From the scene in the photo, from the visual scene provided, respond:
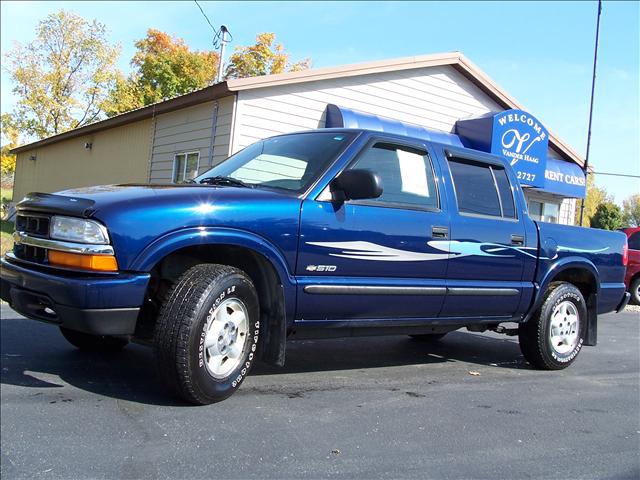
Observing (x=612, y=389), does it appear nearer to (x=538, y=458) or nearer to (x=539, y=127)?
(x=538, y=458)

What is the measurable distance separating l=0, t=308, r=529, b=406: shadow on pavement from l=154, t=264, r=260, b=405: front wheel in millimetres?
268

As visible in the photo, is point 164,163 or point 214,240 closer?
point 214,240

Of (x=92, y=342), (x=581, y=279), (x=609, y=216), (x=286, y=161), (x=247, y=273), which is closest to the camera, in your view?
(x=247, y=273)

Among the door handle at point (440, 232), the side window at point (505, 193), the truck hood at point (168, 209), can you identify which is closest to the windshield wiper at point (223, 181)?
the truck hood at point (168, 209)

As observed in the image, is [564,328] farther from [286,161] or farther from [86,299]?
[86,299]

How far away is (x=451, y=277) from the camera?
15.1ft

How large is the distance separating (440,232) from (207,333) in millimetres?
2030

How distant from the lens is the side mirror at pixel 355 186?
3.77 m

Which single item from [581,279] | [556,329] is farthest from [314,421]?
[581,279]

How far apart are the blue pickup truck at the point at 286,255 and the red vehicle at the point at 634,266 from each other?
27.9ft

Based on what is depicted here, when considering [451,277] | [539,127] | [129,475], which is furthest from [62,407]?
[539,127]

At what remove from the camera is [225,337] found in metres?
3.58

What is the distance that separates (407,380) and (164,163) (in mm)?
9940

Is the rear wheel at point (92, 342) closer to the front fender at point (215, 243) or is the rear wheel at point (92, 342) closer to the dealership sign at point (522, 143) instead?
the front fender at point (215, 243)
